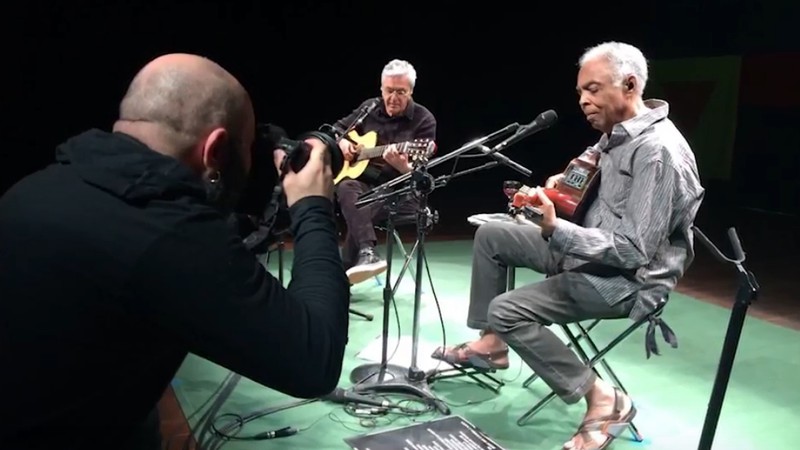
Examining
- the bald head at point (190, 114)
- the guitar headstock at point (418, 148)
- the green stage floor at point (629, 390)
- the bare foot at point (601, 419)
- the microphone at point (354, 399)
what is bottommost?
the green stage floor at point (629, 390)

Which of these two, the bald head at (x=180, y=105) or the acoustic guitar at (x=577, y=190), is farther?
the acoustic guitar at (x=577, y=190)

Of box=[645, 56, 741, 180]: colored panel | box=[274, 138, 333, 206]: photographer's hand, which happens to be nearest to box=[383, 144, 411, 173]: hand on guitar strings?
box=[274, 138, 333, 206]: photographer's hand

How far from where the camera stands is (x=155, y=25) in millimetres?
5434

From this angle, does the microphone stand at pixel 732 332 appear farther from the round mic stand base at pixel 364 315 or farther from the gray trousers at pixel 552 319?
the round mic stand base at pixel 364 315

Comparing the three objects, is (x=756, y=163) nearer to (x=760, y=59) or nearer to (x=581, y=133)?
(x=760, y=59)

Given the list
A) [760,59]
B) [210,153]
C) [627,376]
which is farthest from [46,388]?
[760,59]

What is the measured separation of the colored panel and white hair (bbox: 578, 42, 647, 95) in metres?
5.09

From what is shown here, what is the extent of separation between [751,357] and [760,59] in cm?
430

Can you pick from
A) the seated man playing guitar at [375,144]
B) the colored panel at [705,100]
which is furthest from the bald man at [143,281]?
the colored panel at [705,100]

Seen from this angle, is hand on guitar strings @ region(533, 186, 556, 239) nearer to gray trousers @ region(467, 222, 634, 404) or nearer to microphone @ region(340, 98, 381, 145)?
gray trousers @ region(467, 222, 634, 404)

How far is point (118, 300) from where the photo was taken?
912 mm

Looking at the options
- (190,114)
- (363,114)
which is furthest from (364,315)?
Answer: (190,114)

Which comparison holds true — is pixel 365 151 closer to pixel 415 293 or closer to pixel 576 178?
pixel 415 293

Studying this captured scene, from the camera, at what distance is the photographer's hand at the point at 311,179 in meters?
1.11
